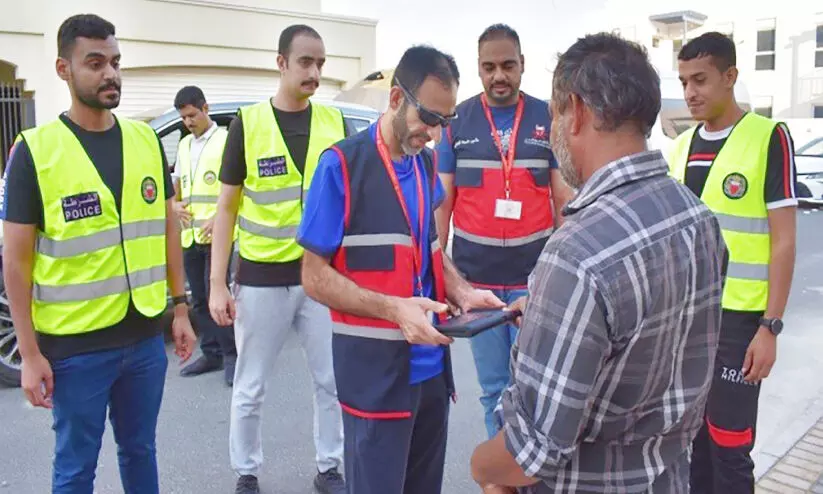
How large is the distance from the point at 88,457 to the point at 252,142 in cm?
163

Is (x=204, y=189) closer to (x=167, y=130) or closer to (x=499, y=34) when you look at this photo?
(x=167, y=130)

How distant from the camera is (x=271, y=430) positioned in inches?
194

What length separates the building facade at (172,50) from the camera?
12.7 meters

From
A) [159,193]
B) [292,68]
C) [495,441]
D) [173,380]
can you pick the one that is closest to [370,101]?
[173,380]

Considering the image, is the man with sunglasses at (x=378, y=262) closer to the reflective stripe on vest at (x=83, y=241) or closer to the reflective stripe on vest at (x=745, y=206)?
the reflective stripe on vest at (x=83, y=241)

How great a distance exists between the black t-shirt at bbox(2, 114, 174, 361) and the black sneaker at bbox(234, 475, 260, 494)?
1.14 meters

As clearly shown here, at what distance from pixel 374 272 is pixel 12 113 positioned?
1190cm

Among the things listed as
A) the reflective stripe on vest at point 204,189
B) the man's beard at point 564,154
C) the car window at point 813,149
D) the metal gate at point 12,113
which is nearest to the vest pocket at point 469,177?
the man's beard at point 564,154

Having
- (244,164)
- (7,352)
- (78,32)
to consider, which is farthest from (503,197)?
(7,352)

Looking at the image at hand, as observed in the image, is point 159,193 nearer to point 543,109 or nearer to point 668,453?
point 543,109

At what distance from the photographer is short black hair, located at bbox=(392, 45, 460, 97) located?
2.59m

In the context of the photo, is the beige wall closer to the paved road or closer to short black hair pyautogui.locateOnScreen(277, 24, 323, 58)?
the paved road

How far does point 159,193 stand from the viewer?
125 inches

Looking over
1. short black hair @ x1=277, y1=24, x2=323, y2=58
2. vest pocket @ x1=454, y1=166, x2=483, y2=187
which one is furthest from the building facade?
vest pocket @ x1=454, y1=166, x2=483, y2=187
